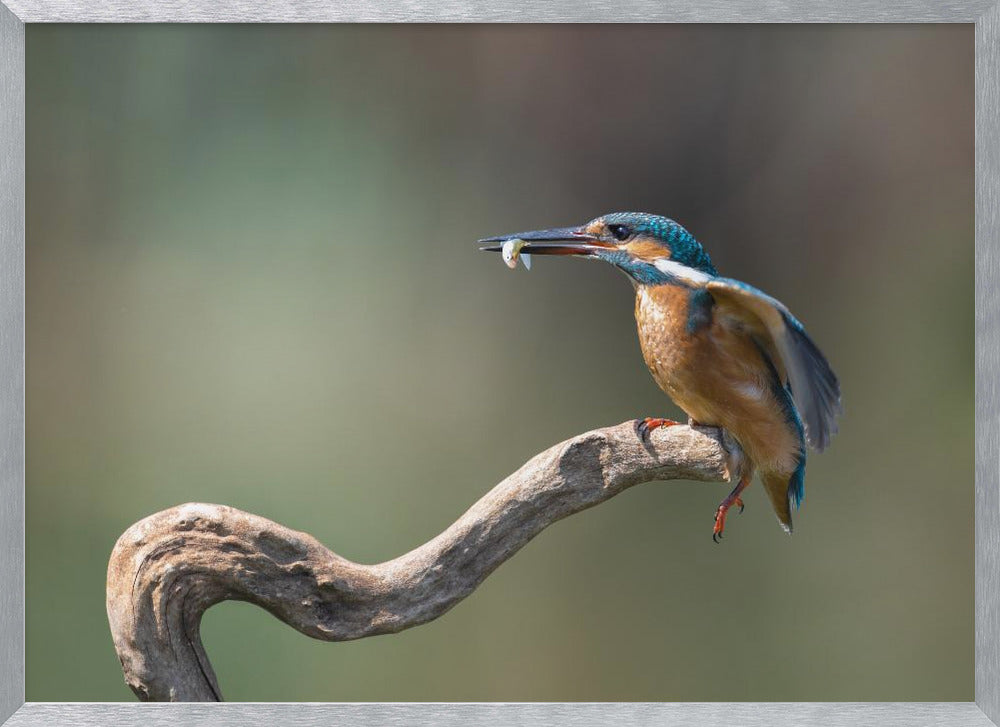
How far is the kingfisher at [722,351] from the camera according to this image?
1.58 m

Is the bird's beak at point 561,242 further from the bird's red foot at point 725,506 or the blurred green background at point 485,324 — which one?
the bird's red foot at point 725,506

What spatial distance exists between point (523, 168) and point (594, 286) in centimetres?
23

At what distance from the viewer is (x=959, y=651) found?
166 centimetres

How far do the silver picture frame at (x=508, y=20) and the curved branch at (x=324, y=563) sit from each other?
10 cm

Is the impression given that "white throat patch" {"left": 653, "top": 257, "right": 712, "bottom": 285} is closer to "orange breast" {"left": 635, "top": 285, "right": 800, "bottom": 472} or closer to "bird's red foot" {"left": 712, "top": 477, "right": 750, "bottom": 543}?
"orange breast" {"left": 635, "top": 285, "right": 800, "bottom": 472}

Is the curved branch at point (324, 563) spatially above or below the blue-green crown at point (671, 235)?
below

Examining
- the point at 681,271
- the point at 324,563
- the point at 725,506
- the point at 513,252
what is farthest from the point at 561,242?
the point at 324,563

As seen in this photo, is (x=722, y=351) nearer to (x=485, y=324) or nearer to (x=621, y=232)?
(x=621, y=232)

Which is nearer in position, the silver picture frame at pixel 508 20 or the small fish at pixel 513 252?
the silver picture frame at pixel 508 20

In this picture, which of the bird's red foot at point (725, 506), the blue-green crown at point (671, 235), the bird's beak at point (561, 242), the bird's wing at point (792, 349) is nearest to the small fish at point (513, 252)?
→ the bird's beak at point (561, 242)

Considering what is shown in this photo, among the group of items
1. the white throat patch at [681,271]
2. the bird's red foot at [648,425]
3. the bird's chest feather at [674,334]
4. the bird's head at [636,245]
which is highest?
the bird's head at [636,245]

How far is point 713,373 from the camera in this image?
1.61 meters

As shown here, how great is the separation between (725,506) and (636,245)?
45 cm

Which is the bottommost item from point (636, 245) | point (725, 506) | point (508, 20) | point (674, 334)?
point (725, 506)
